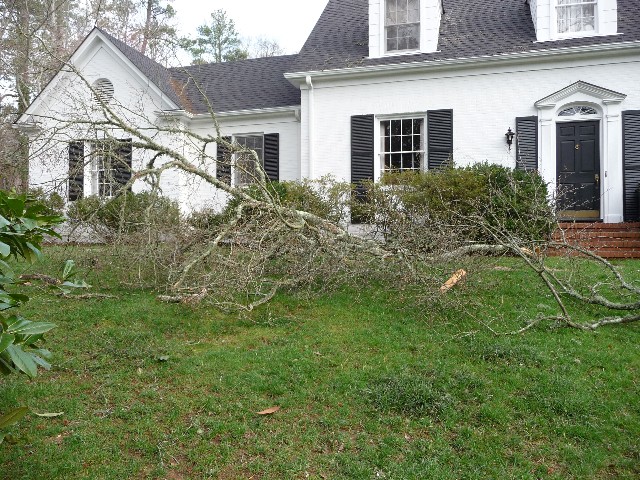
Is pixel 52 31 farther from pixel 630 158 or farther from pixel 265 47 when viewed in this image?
pixel 630 158

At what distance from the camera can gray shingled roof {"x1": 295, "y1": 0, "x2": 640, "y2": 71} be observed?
10.7 m

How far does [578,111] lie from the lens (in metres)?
10.4

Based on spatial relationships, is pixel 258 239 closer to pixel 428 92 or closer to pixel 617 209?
pixel 428 92

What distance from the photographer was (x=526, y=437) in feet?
11.3

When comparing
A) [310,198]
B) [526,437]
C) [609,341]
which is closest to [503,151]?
[310,198]

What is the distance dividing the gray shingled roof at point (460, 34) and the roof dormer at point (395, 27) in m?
0.31

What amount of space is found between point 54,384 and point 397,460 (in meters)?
2.87

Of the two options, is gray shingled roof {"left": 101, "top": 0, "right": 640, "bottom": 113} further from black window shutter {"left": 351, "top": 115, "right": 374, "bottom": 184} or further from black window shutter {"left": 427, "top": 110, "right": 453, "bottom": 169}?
black window shutter {"left": 351, "top": 115, "right": 374, "bottom": 184}

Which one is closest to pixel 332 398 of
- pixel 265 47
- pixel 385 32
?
pixel 385 32

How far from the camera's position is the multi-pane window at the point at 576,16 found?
10.7 m

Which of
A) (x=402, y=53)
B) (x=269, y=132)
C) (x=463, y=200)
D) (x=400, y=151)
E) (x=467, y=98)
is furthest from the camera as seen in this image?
(x=269, y=132)

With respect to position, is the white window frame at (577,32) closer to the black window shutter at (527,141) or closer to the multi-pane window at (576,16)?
the multi-pane window at (576,16)

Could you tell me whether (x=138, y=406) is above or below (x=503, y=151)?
below

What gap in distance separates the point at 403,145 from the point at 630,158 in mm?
4566
